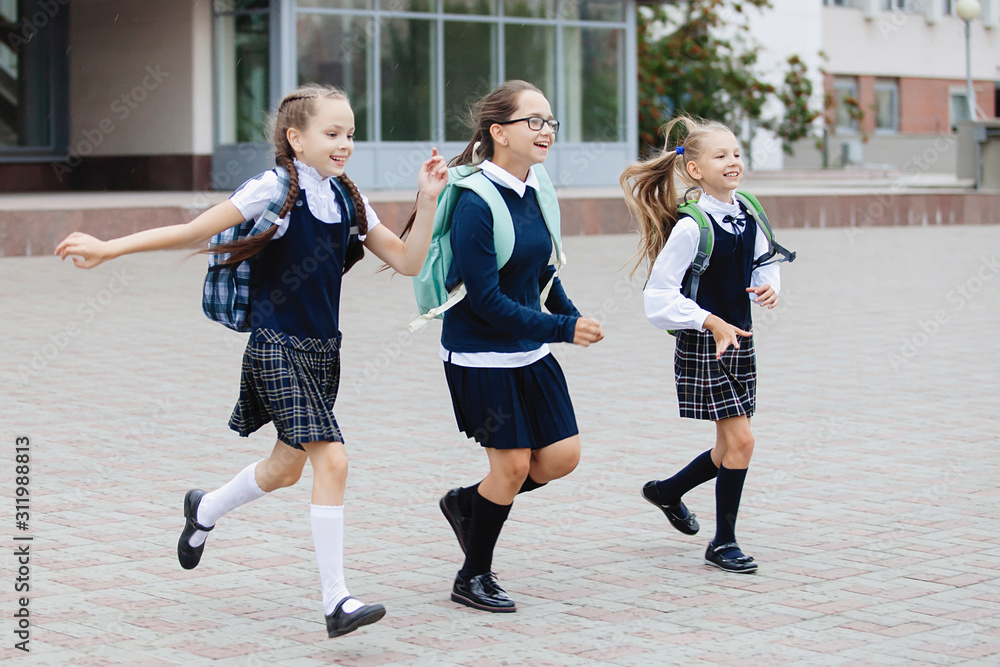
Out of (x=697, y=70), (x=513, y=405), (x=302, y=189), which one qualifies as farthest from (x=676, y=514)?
(x=697, y=70)

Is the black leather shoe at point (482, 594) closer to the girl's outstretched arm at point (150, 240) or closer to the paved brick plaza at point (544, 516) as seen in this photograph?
the paved brick plaza at point (544, 516)

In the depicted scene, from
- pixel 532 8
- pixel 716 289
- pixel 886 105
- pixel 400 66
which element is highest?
pixel 886 105

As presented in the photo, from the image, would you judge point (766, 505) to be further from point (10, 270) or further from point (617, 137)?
point (617, 137)

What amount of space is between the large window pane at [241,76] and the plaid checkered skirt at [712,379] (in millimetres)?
18598

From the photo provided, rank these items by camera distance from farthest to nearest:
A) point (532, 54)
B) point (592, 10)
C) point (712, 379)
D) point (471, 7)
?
point (592, 10)
point (532, 54)
point (471, 7)
point (712, 379)

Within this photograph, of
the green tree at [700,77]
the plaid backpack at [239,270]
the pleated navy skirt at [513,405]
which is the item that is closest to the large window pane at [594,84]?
the green tree at [700,77]

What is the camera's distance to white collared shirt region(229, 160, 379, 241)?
13.0ft

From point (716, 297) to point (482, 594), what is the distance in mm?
1299

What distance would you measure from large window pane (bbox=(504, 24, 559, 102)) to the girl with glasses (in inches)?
804

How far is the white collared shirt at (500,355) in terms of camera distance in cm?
421

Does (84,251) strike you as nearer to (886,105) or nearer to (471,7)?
(471,7)

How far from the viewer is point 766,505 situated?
5574 mm

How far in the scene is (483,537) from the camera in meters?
4.30

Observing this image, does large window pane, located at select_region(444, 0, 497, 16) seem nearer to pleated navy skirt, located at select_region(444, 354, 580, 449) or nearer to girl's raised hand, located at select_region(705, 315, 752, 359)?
girl's raised hand, located at select_region(705, 315, 752, 359)
